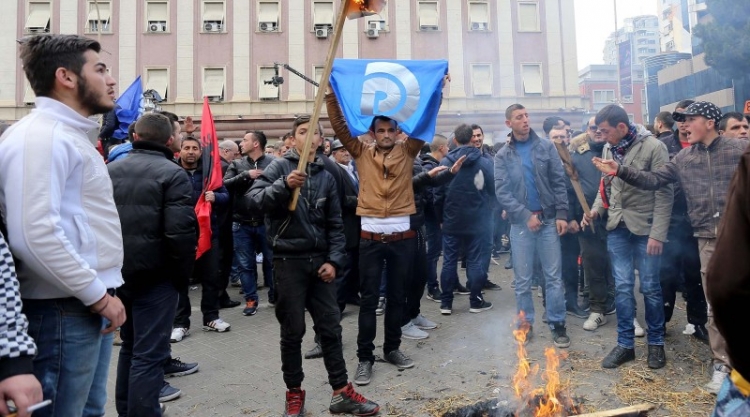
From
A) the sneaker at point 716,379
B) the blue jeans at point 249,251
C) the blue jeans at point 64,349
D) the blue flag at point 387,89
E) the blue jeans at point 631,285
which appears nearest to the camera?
the blue jeans at point 64,349

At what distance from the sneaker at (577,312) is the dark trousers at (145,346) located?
4.86 m

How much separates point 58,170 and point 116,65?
25023 mm

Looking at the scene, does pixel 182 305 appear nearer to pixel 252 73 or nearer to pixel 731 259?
pixel 731 259

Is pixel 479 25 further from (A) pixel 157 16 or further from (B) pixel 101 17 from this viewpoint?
(B) pixel 101 17

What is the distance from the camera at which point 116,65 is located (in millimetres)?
23625

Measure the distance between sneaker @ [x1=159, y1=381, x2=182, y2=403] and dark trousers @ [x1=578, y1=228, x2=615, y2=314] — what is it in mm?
4621

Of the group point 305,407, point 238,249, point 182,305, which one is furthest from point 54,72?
point 238,249

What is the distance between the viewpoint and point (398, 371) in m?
4.66

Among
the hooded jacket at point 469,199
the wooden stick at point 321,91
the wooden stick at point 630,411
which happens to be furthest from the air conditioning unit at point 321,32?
the wooden stick at point 630,411

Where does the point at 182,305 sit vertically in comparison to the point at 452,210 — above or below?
below

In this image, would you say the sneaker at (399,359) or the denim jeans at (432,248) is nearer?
the sneaker at (399,359)

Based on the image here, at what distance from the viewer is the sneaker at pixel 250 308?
6766mm

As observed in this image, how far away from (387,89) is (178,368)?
350cm

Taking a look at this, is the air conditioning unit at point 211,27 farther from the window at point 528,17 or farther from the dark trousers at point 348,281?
the dark trousers at point 348,281
